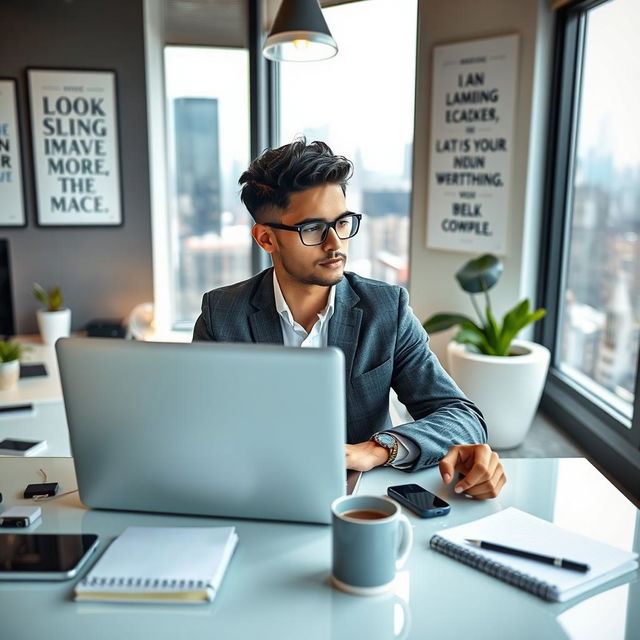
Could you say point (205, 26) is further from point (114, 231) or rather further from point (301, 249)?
point (301, 249)

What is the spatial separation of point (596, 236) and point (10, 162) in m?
3.09

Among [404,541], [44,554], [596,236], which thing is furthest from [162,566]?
[596,236]

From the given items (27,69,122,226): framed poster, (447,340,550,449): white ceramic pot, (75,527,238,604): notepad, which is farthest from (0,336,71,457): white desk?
(447,340,550,449): white ceramic pot

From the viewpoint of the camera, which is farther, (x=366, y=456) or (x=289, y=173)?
(x=289, y=173)

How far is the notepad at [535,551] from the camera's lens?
896 mm

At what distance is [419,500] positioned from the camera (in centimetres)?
114

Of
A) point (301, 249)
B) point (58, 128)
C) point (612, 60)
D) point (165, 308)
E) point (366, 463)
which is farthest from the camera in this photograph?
point (165, 308)

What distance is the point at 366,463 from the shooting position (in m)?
1.25

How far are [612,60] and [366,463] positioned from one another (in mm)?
2586

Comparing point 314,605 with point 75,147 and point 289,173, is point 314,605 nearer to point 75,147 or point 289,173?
point 289,173

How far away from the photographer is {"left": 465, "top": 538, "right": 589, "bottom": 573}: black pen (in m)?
0.92

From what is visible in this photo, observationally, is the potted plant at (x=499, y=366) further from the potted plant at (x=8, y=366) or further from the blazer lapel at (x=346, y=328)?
the potted plant at (x=8, y=366)

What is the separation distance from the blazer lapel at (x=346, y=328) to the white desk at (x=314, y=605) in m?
0.55

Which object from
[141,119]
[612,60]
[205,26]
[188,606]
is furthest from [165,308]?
[188,606]
